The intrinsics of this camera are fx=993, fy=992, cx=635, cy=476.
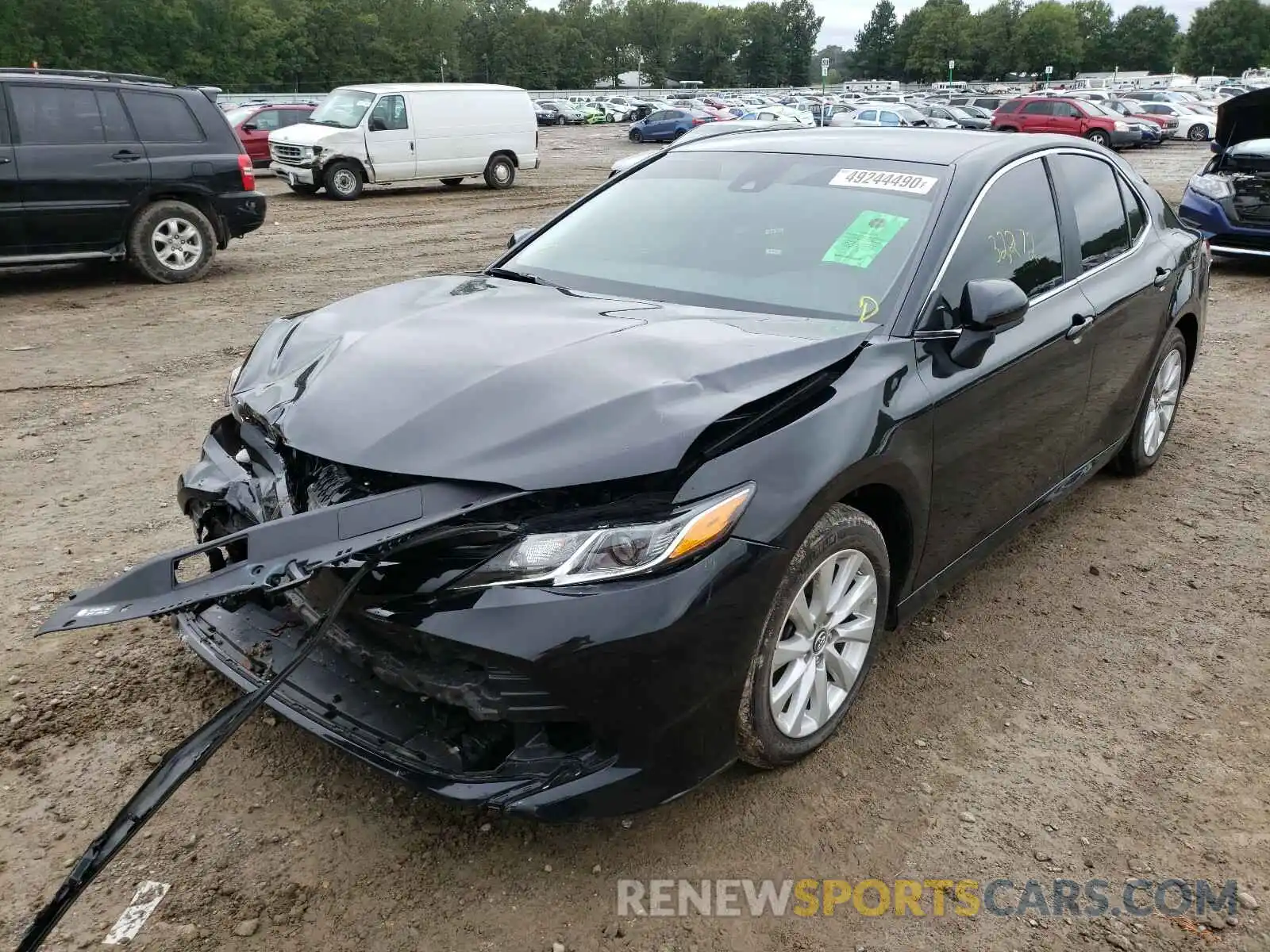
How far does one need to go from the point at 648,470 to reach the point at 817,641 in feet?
2.65

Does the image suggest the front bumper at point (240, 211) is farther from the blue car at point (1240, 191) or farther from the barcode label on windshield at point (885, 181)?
the blue car at point (1240, 191)

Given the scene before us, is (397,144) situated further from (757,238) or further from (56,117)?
(757,238)

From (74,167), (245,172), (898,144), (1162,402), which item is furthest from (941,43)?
(898,144)

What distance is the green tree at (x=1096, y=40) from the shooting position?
125 meters

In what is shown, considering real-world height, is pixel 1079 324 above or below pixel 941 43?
below

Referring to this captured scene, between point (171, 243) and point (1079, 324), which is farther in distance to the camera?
point (171, 243)

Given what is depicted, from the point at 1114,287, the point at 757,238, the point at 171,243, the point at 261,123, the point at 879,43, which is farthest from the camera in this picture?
the point at 879,43

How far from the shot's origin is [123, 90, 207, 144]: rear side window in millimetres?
9469

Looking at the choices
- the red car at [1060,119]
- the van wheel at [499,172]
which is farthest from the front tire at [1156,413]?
the red car at [1060,119]

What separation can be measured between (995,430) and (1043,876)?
1438 mm

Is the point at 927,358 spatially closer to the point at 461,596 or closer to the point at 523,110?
the point at 461,596

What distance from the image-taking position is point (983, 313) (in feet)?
9.78

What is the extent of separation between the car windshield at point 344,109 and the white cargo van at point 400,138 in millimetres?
14

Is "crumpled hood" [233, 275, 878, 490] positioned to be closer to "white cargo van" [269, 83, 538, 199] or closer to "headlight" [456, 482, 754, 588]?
"headlight" [456, 482, 754, 588]
